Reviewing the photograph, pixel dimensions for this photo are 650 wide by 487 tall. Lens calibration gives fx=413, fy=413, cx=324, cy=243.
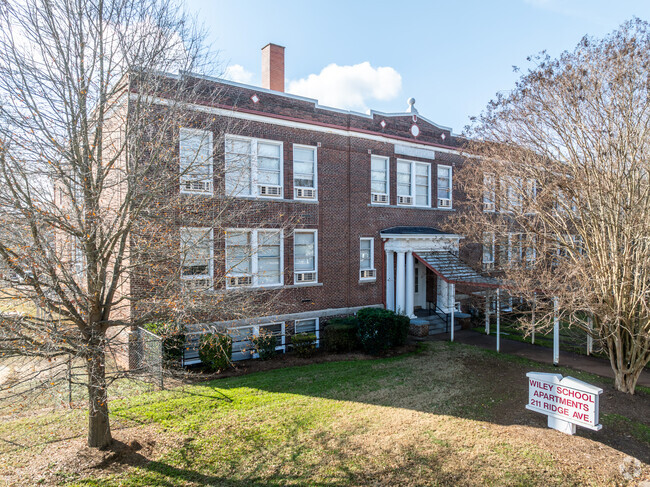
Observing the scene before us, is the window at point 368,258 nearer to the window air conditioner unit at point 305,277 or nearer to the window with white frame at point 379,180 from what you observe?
the window with white frame at point 379,180

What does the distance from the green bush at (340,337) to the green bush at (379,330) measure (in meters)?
0.28

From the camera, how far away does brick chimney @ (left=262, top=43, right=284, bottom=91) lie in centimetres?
1684

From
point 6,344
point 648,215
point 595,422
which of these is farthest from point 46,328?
point 648,215

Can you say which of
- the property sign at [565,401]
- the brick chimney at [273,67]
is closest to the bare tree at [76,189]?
the property sign at [565,401]

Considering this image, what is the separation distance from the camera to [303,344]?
14422 mm

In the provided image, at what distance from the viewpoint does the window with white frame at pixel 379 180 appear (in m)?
18.2

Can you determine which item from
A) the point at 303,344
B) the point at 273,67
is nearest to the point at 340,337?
the point at 303,344

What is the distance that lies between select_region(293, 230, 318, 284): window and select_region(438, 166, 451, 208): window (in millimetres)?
7809

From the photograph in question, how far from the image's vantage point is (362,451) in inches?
294

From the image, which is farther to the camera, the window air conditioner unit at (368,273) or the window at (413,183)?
the window at (413,183)

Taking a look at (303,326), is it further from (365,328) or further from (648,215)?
(648,215)

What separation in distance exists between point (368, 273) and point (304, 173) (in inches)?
203

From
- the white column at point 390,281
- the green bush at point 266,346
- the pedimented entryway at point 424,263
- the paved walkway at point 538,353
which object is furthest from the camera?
the white column at point 390,281

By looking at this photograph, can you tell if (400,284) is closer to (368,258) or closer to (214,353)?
(368,258)
